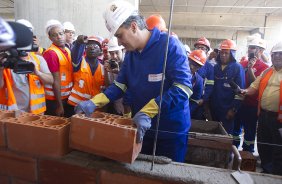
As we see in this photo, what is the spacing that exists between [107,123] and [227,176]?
809mm

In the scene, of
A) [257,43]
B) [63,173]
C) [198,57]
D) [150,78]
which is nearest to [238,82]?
[198,57]

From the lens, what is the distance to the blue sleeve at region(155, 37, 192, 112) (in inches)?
68.4

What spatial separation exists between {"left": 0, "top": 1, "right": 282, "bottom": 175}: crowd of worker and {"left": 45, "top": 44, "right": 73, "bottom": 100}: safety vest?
13 mm

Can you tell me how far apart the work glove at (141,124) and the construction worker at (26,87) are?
1603 millimetres

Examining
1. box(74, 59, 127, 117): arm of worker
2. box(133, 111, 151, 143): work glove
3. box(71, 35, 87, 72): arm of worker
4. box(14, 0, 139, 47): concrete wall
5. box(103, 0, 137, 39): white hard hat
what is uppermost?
box(14, 0, 139, 47): concrete wall

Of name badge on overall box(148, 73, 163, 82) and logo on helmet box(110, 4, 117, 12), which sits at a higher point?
logo on helmet box(110, 4, 117, 12)

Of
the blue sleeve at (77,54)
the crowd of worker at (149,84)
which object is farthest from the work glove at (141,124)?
the blue sleeve at (77,54)

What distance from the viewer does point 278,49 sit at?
336 cm

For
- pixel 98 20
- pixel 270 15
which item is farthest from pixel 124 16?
pixel 270 15

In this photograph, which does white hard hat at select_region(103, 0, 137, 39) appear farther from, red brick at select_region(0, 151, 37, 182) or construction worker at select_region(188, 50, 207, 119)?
construction worker at select_region(188, 50, 207, 119)

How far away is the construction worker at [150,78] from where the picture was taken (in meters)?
1.75

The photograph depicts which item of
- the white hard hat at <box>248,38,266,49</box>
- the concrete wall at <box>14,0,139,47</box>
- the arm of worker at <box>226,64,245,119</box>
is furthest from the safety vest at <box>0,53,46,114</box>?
the white hard hat at <box>248,38,266,49</box>

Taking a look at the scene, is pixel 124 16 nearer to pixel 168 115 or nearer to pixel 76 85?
pixel 168 115

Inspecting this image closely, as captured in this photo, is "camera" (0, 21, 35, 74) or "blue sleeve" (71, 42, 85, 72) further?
"blue sleeve" (71, 42, 85, 72)
